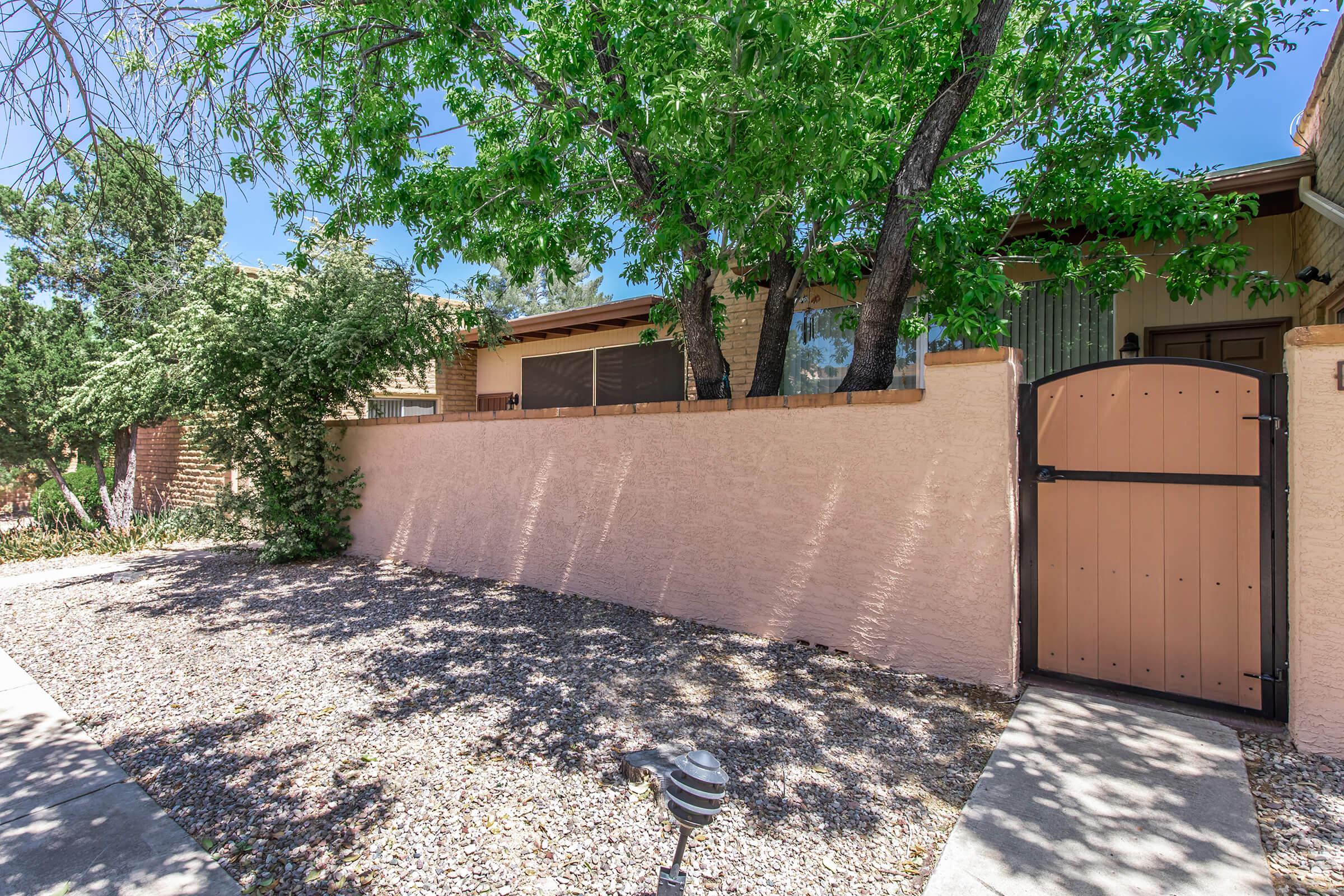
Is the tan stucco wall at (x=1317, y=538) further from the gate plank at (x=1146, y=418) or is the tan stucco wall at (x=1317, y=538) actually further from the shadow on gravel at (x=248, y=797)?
the shadow on gravel at (x=248, y=797)

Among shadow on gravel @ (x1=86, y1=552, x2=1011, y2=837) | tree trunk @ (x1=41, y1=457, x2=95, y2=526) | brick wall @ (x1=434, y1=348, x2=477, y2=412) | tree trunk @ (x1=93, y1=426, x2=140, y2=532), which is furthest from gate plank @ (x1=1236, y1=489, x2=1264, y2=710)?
tree trunk @ (x1=41, y1=457, x2=95, y2=526)

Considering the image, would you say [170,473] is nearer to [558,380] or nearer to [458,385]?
[458,385]

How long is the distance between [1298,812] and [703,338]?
188 inches

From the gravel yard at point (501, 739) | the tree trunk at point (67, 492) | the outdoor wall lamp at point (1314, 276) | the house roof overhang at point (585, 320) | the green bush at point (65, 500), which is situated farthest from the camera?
the green bush at point (65, 500)

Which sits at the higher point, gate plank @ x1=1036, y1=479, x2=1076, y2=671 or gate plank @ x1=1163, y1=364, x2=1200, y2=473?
gate plank @ x1=1163, y1=364, x2=1200, y2=473

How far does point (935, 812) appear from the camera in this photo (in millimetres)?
2748

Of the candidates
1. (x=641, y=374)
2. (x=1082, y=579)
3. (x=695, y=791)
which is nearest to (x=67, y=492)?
(x=641, y=374)

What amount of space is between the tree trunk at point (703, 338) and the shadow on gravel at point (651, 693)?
2.18 metres

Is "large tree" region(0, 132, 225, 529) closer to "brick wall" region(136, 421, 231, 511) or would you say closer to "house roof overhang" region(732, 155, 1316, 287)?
"brick wall" region(136, 421, 231, 511)

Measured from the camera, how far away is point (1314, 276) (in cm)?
493

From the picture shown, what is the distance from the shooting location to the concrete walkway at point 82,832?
231 cm

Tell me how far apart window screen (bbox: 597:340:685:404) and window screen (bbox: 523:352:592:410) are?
33 cm

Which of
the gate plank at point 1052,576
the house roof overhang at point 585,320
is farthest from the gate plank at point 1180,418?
the house roof overhang at point 585,320

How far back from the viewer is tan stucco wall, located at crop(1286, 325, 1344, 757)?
123 inches
